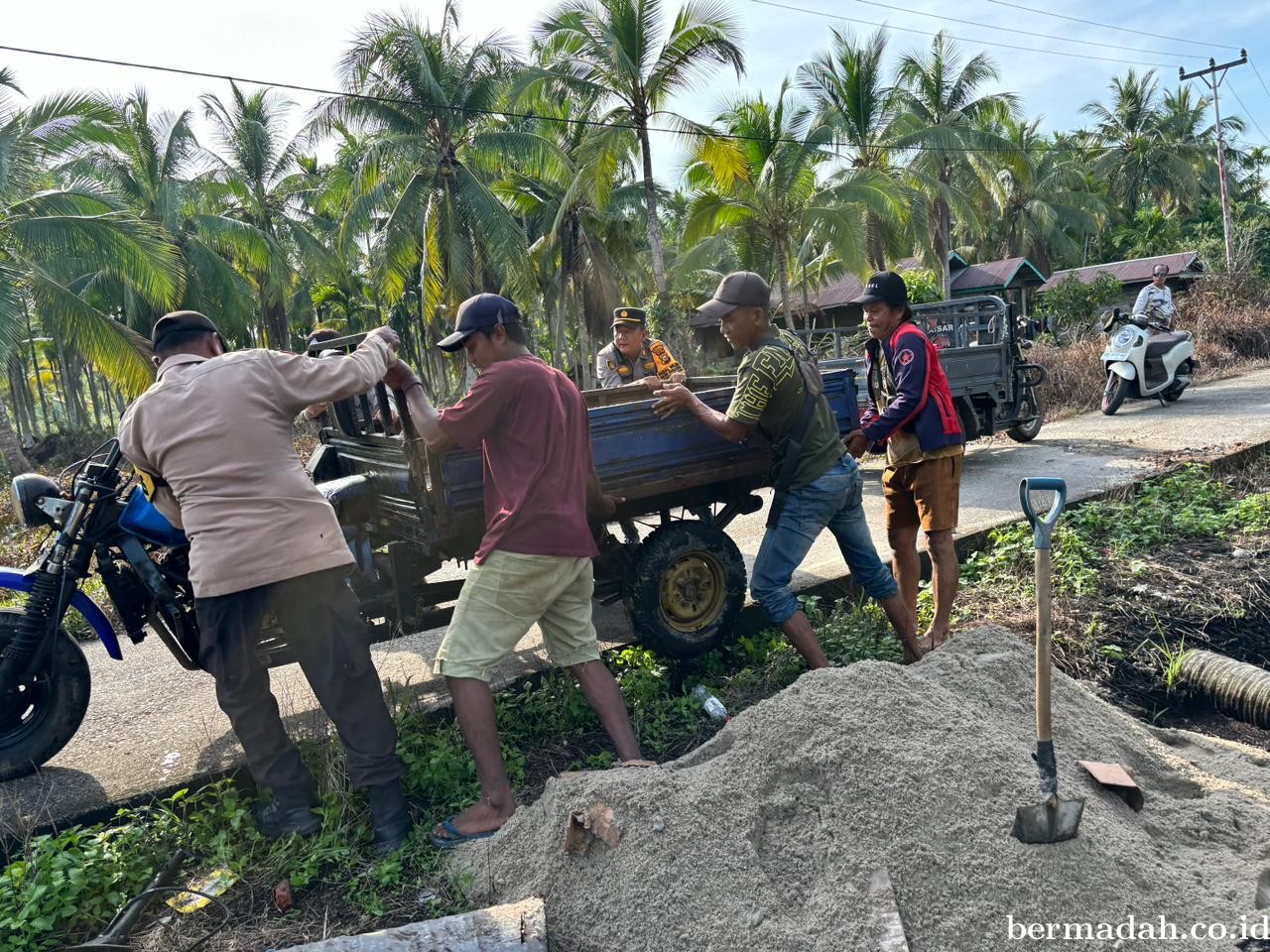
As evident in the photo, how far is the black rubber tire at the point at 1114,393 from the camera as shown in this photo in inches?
509

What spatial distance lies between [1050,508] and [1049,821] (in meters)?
0.90

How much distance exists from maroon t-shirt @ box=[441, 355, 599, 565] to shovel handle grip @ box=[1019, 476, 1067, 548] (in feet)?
5.15

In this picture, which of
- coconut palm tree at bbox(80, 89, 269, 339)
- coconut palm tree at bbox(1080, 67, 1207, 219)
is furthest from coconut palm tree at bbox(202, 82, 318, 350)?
coconut palm tree at bbox(1080, 67, 1207, 219)

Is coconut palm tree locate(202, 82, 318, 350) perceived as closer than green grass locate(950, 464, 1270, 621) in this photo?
No

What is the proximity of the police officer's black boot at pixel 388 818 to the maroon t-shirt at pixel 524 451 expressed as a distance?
2.92 feet

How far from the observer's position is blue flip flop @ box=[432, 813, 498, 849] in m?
3.19

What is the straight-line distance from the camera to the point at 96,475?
3852 mm

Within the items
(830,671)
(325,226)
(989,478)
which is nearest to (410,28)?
(325,226)

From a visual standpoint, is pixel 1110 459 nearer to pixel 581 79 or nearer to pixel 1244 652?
pixel 1244 652

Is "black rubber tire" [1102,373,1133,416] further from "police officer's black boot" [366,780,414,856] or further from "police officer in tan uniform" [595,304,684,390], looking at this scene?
"police officer's black boot" [366,780,414,856]

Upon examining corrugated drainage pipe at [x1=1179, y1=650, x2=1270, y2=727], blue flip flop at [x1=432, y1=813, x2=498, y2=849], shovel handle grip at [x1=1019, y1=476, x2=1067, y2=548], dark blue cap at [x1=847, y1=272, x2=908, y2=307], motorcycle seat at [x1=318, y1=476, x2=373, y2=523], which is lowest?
corrugated drainage pipe at [x1=1179, y1=650, x2=1270, y2=727]

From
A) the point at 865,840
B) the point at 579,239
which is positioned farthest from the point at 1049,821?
the point at 579,239

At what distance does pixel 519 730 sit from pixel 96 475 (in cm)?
211

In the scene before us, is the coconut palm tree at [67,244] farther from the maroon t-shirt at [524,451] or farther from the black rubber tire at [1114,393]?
the black rubber tire at [1114,393]
